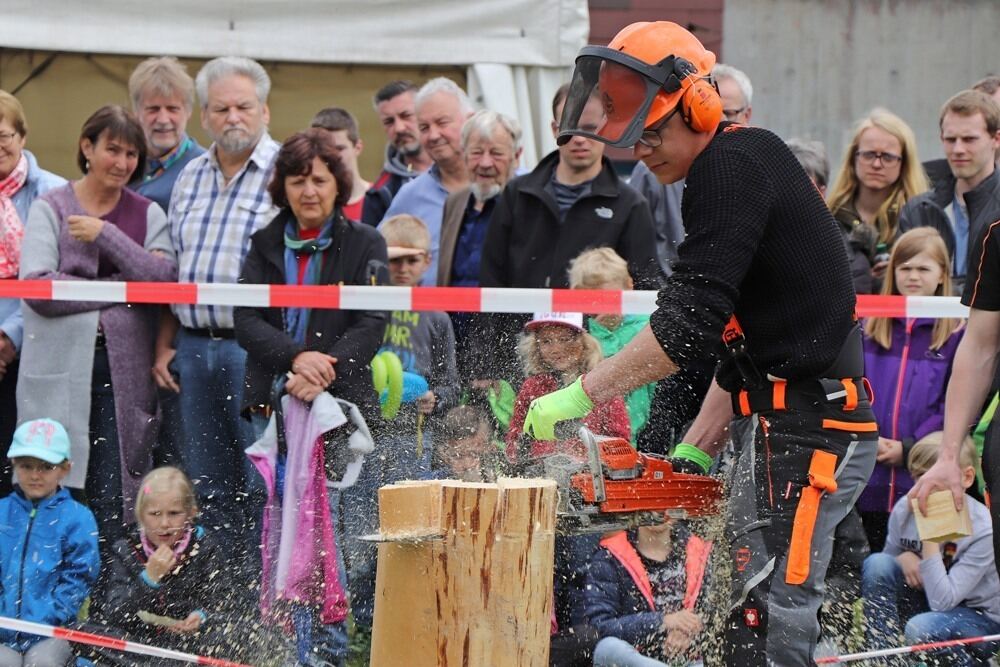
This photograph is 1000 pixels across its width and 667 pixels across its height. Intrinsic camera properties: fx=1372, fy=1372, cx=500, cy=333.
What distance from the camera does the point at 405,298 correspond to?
20.3 feet

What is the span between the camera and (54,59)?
Result: 348 inches

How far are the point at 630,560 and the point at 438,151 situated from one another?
2688 mm

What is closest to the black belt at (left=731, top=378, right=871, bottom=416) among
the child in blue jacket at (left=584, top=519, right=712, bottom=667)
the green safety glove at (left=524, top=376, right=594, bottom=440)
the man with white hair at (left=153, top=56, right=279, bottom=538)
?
the green safety glove at (left=524, top=376, right=594, bottom=440)

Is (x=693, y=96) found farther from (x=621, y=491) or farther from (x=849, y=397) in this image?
(x=621, y=491)

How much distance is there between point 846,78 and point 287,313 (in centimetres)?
543

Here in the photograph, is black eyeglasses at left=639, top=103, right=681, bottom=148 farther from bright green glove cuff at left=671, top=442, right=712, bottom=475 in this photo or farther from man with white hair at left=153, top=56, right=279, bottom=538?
man with white hair at left=153, top=56, right=279, bottom=538

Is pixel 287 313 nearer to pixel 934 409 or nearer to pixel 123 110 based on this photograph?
pixel 123 110

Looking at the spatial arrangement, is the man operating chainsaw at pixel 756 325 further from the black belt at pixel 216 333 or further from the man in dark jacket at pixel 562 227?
the black belt at pixel 216 333

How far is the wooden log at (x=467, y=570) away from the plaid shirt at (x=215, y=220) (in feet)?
9.38

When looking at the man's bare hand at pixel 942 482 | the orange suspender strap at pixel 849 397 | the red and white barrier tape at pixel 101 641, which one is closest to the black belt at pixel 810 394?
the orange suspender strap at pixel 849 397

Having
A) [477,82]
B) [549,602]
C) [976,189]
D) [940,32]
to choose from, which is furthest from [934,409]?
[940,32]

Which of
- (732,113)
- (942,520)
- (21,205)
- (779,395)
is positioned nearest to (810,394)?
(779,395)

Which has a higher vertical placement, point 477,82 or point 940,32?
point 940,32

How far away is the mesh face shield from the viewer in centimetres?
388
